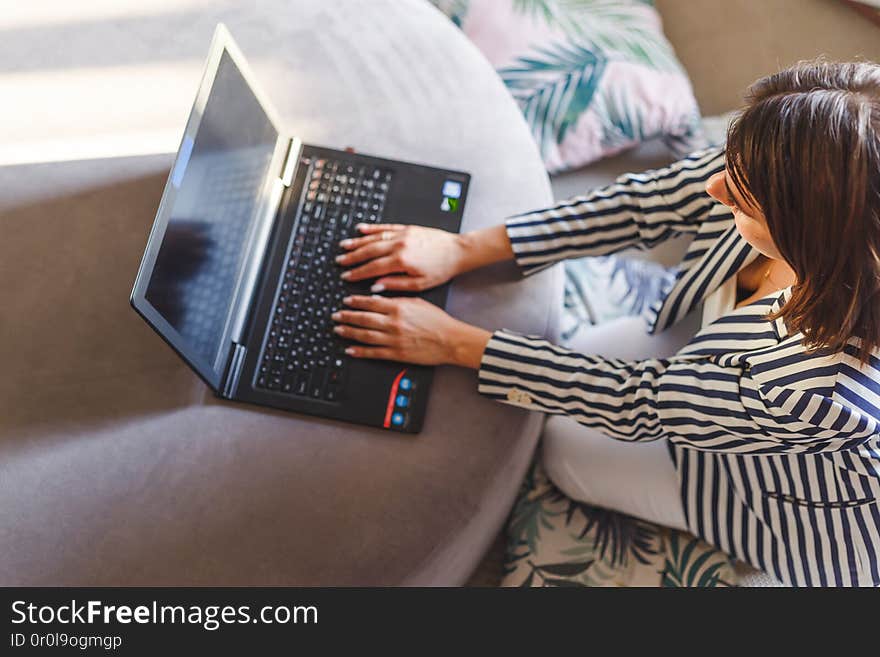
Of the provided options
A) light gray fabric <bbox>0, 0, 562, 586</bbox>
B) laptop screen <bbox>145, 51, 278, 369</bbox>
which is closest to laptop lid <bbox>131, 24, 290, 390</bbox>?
laptop screen <bbox>145, 51, 278, 369</bbox>

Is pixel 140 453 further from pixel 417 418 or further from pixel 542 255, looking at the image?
pixel 542 255

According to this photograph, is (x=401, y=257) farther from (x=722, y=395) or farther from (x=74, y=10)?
(x=74, y=10)

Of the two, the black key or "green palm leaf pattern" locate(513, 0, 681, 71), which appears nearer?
the black key

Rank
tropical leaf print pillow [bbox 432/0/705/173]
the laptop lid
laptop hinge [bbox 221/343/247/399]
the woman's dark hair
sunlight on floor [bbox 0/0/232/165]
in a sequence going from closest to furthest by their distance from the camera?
the woman's dark hair
the laptop lid
laptop hinge [bbox 221/343/247/399]
sunlight on floor [bbox 0/0/232/165]
tropical leaf print pillow [bbox 432/0/705/173]

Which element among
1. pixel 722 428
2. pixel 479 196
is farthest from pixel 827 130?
pixel 479 196

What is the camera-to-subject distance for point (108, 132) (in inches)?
40.5

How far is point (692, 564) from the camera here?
1.10m

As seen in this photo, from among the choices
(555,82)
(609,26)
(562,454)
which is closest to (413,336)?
(562,454)

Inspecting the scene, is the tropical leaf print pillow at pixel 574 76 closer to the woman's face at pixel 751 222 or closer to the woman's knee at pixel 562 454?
the woman's knee at pixel 562 454

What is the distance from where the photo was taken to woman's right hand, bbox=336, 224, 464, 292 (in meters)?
0.99

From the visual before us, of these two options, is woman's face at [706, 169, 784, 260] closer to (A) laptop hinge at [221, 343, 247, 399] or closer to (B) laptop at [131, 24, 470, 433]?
(B) laptop at [131, 24, 470, 433]

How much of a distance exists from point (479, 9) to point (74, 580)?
112 cm

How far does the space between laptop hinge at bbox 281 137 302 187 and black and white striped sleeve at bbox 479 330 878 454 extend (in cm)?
35

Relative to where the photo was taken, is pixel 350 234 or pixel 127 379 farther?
pixel 350 234
